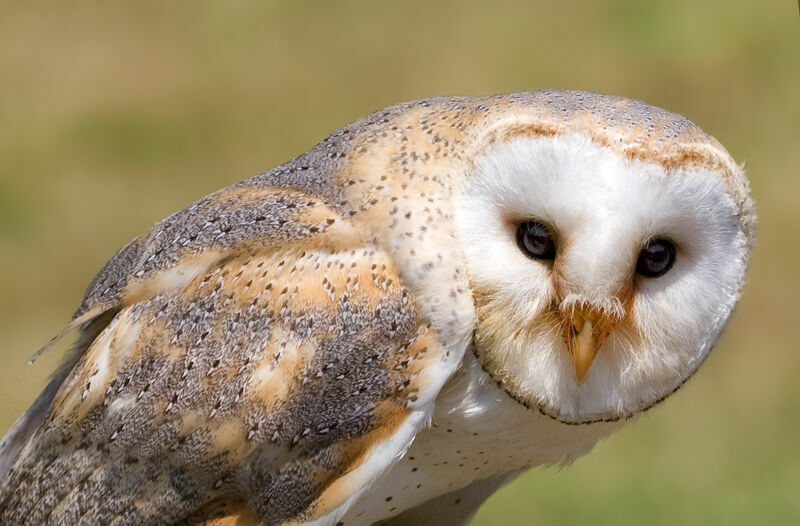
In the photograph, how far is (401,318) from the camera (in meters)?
1.62

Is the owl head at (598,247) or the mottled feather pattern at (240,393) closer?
the owl head at (598,247)

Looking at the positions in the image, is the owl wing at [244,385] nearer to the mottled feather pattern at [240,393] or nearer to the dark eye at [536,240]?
the mottled feather pattern at [240,393]

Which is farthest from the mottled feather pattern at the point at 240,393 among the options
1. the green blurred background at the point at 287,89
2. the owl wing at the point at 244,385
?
the green blurred background at the point at 287,89

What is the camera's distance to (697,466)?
3.74 m

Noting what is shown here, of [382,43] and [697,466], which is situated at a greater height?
[382,43]

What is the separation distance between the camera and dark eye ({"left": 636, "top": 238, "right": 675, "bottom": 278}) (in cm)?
156

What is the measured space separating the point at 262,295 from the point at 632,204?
506 mm

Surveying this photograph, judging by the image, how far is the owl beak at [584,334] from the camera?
1.56 m

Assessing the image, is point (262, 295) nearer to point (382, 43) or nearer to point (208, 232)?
point (208, 232)

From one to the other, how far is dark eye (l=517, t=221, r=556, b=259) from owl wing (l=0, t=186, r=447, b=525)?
0.17m

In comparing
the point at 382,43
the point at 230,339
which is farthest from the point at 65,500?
the point at 382,43

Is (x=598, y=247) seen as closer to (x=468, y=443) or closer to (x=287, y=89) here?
(x=468, y=443)

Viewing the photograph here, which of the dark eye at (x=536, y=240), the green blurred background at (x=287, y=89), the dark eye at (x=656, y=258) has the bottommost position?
the green blurred background at (x=287, y=89)

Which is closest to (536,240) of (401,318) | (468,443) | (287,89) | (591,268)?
(591,268)
